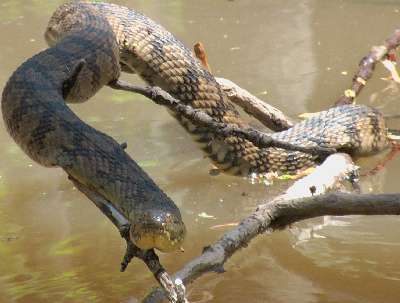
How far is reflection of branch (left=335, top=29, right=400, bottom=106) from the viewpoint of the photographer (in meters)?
7.06

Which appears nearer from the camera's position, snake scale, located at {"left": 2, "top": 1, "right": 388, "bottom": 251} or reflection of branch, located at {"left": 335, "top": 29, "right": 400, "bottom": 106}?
snake scale, located at {"left": 2, "top": 1, "right": 388, "bottom": 251}

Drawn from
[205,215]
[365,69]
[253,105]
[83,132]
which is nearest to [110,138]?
[83,132]

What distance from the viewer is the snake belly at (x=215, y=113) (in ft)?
19.8

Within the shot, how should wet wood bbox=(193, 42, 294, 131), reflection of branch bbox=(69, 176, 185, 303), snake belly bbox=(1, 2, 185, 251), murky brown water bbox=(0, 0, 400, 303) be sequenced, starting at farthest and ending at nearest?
wet wood bbox=(193, 42, 294, 131) → murky brown water bbox=(0, 0, 400, 303) → snake belly bbox=(1, 2, 185, 251) → reflection of branch bbox=(69, 176, 185, 303)

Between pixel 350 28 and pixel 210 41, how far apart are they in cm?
155

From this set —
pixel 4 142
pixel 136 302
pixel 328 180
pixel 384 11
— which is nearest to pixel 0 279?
pixel 136 302

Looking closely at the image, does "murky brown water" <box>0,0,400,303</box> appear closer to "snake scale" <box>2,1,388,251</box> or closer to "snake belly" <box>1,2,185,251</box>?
"snake scale" <box>2,1,388,251</box>

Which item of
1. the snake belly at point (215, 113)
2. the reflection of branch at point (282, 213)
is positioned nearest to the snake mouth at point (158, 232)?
the reflection of branch at point (282, 213)

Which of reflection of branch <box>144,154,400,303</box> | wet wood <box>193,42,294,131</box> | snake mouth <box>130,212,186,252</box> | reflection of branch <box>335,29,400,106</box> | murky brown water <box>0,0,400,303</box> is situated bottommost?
murky brown water <box>0,0,400,303</box>

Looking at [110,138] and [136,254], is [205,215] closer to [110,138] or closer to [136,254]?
[110,138]

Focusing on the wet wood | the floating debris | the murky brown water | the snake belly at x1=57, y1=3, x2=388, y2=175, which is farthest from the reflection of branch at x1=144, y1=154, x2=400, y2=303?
the wet wood

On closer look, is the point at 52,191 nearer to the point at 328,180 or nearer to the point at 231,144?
the point at 231,144

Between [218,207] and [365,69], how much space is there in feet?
5.97

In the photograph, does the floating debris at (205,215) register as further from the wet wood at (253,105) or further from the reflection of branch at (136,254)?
the reflection of branch at (136,254)
